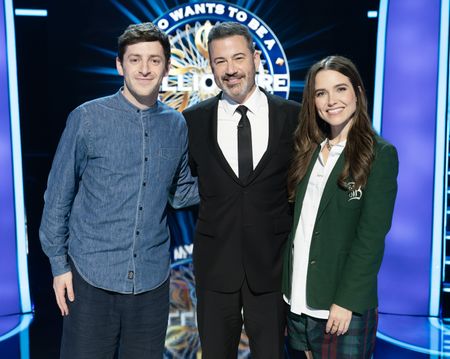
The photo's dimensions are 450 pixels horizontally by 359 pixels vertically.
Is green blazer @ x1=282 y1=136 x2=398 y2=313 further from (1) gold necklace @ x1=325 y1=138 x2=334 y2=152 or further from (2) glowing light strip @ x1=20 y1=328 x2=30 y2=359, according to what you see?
(2) glowing light strip @ x1=20 y1=328 x2=30 y2=359

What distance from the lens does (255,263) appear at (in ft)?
7.39

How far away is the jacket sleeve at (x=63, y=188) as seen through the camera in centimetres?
196

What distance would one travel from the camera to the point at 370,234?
1.79 metres

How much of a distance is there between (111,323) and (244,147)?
91 cm

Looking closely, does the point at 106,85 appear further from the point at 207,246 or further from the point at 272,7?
the point at 207,246

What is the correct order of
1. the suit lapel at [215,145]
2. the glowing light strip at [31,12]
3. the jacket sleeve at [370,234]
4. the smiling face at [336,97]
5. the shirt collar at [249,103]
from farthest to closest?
the glowing light strip at [31,12]
the shirt collar at [249,103]
the suit lapel at [215,145]
the smiling face at [336,97]
the jacket sleeve at [370,234]

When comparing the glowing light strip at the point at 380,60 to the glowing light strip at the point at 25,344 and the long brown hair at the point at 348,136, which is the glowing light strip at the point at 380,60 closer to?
the long brown hair at the point at 348,136

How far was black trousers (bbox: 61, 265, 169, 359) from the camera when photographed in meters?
2.01

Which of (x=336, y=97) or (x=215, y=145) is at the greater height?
(x=336, y=97)

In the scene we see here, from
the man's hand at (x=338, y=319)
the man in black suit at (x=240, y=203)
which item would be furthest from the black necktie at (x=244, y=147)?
the man's hand at (x=338, y=319)

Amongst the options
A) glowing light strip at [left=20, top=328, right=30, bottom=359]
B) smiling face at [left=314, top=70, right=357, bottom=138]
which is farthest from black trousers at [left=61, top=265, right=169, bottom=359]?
glowing light strip at [left=20, top=328, right=30, bottom=359]

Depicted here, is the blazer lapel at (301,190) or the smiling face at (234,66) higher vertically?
the smiling face at (234,66)

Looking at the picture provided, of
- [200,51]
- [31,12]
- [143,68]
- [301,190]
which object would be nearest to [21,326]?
[31,12]

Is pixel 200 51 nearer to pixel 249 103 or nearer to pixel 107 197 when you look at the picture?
pixel 249 103
